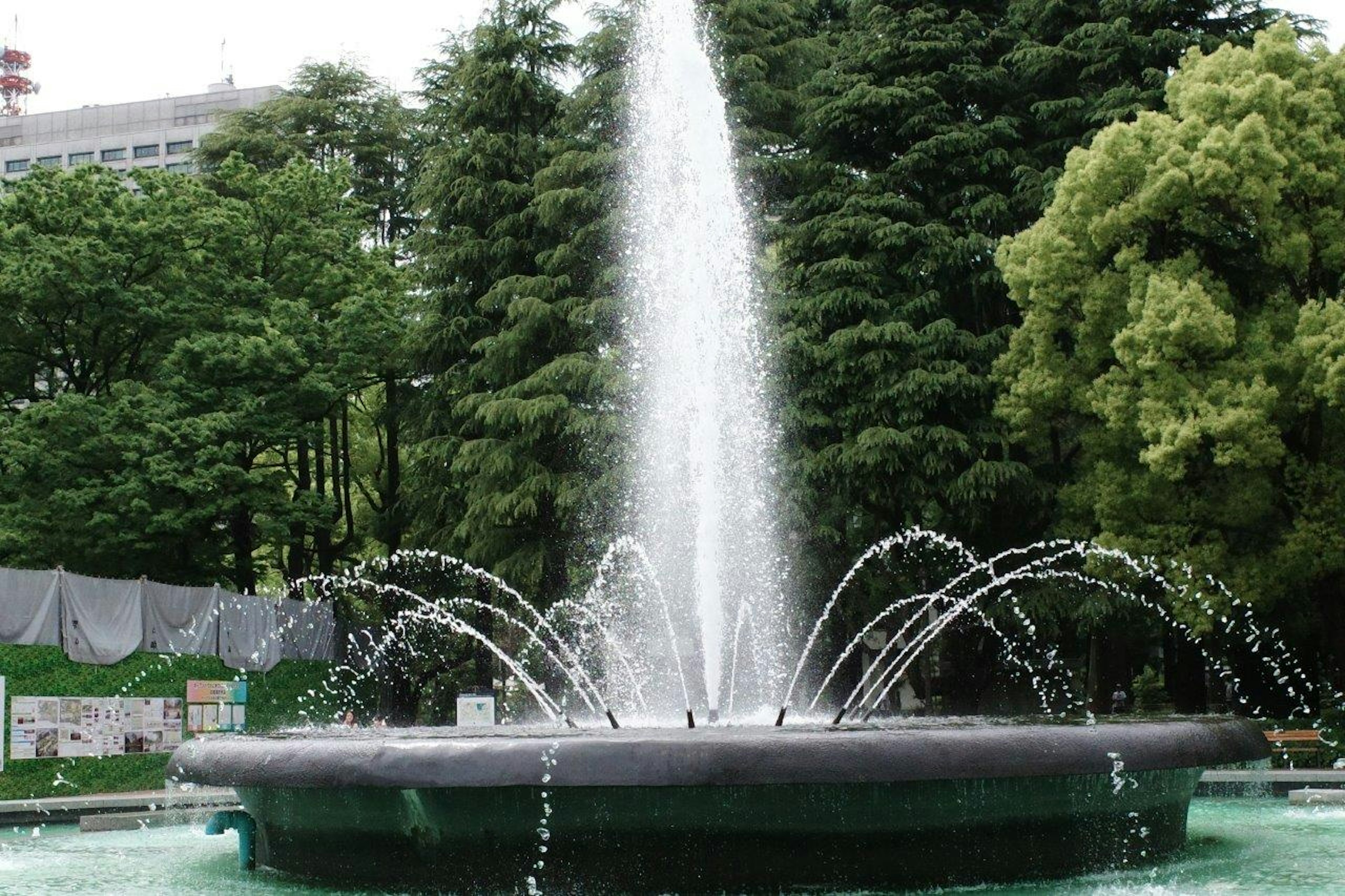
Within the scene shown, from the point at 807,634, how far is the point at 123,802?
13.8 m

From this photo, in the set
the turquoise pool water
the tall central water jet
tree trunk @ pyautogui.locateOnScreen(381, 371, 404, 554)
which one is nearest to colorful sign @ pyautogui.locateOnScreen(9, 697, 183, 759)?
the turquoise pool water

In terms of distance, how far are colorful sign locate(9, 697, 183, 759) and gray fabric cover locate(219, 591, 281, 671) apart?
6.68 feet

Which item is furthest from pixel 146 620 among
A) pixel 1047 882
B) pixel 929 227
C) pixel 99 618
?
pixel 929 227

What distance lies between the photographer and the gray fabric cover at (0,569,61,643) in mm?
18219

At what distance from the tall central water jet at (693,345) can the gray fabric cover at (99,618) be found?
26.0 ft

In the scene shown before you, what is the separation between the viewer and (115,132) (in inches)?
4569

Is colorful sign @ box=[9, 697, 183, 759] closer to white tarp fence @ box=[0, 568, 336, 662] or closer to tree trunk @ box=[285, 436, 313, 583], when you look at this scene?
white tarp fence @ box=[0, 568, 336, 662]

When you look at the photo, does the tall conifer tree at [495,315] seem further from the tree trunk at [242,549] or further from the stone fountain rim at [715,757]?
the stone fountain rim at [715,757]

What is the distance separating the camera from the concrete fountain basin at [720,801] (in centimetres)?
818

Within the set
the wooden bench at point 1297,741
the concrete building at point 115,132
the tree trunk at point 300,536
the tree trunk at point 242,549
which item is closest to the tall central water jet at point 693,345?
the wooden bench at point 1297,741

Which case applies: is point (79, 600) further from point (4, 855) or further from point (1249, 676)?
point (1249, 676)

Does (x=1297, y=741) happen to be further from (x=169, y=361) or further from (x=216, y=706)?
(x=169, y=361)

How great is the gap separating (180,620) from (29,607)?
10.8 feet

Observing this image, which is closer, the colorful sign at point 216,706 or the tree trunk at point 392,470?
the colorful sign at point 216,706
